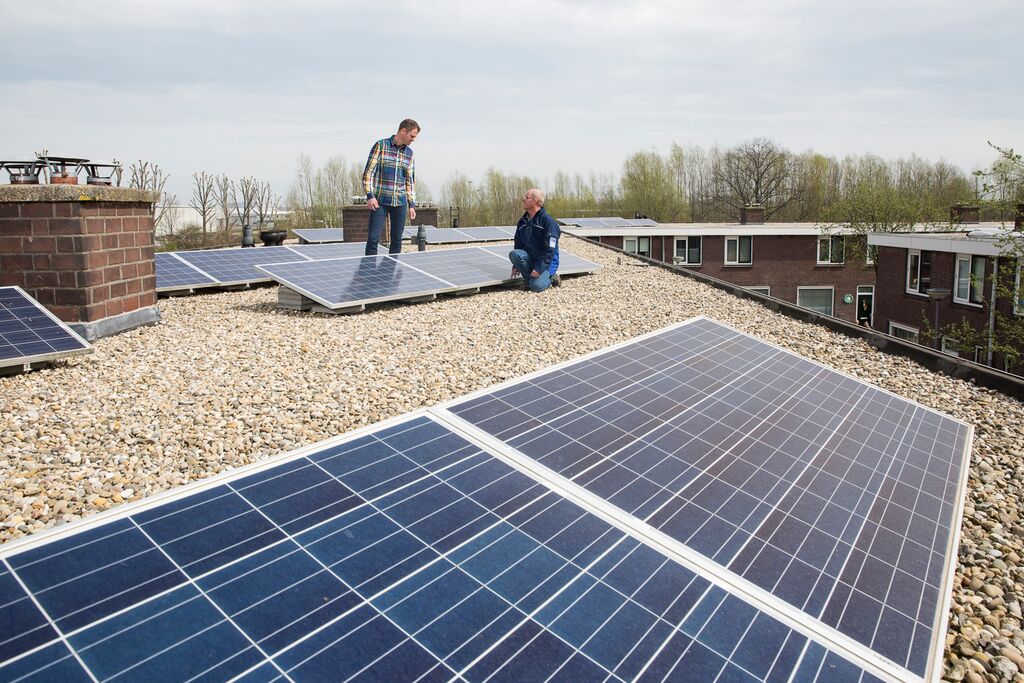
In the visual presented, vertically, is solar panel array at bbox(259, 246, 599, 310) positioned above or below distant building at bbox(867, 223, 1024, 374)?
above

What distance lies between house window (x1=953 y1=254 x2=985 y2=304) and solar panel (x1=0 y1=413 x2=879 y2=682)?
25.3 m

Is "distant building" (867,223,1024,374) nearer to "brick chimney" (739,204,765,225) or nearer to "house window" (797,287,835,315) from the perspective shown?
"house window" (797,287,835,315)

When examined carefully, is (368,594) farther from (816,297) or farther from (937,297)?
(816,297)

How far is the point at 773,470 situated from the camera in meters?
4.14

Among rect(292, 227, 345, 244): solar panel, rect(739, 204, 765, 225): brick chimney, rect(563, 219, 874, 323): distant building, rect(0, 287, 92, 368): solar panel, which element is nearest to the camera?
rect(0, 287, 92, 368): solar panel

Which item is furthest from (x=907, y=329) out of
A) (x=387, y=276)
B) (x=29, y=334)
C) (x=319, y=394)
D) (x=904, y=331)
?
(x=29, y=334)

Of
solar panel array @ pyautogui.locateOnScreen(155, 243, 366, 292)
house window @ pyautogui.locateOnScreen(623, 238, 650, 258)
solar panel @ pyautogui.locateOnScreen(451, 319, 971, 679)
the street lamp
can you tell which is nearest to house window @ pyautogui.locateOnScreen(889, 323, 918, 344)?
the street lamp

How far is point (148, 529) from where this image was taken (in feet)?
8.63

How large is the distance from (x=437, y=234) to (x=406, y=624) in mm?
25403

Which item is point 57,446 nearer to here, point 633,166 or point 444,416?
point 444,416

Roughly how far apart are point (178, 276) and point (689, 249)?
32.9 metres

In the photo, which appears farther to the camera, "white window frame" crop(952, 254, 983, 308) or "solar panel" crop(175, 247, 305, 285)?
"white window frame" crop(952, 254, 983, 308)

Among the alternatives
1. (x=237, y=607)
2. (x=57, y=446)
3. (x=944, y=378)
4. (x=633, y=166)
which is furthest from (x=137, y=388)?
(x=633, y=166)

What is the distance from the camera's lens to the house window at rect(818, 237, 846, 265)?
135ft
